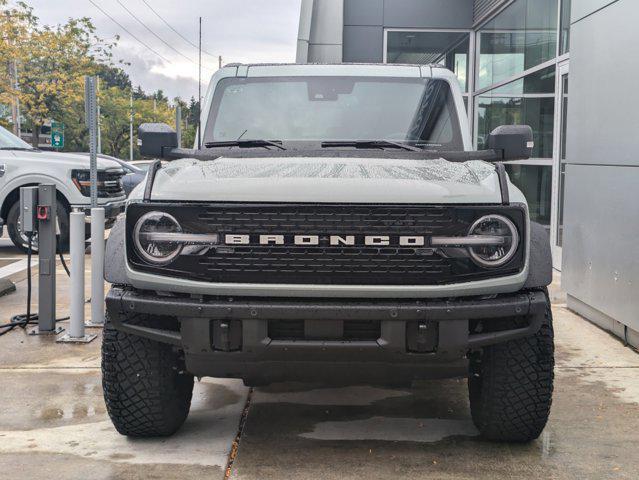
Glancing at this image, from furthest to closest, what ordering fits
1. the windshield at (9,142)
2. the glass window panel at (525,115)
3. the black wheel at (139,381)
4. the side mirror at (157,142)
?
1. the windshield at (9,142)
2. the glass window panel at (525,115)
3. the side mirror at (157,142)
4. the black wheel at (139,381)

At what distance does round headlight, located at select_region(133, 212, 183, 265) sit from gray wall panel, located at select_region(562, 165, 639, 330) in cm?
403

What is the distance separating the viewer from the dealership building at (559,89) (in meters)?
6.88

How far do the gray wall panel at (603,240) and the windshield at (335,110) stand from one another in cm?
206

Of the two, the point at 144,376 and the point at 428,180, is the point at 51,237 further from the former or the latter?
the point at 428,180

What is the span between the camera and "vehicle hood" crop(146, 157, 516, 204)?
12.6 ft

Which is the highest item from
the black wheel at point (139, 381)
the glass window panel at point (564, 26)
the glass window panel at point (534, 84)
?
the glass window panel at point (564, 26)

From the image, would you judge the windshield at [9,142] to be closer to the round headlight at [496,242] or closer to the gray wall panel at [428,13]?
the gray wall panel at [428,13]

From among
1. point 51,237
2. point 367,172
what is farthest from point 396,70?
point 51,237

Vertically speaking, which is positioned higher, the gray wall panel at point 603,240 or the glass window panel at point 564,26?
the glass window panel at point 564,26

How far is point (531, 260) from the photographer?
3.98 meters

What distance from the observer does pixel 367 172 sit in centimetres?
410

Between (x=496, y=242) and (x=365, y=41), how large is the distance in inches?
545

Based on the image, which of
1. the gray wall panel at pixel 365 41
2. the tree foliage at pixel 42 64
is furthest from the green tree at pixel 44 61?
the gray wall panel at pixel 365 41

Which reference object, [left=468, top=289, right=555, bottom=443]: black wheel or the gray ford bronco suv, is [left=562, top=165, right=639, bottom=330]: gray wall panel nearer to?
[left=468, top=289, right=555, bottom=443]: black wheel
